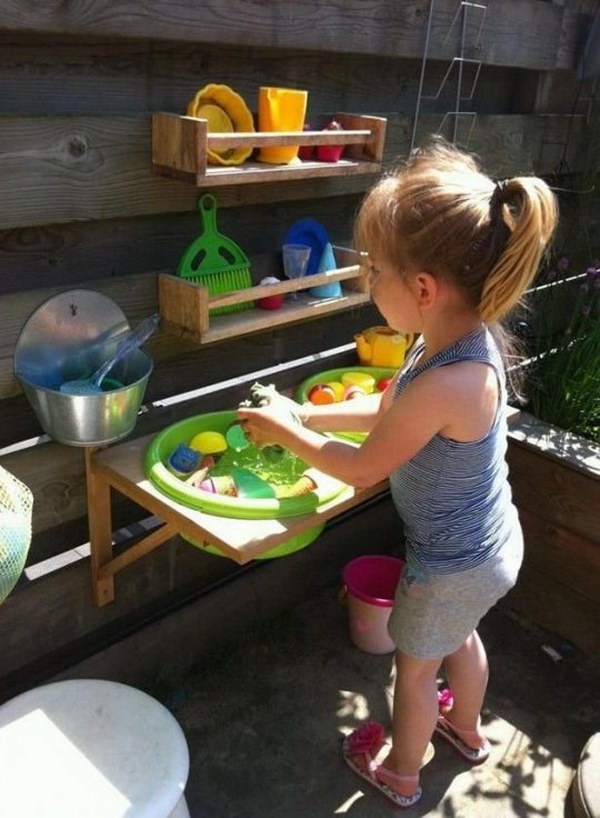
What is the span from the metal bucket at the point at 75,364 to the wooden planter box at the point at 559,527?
134 centimetres

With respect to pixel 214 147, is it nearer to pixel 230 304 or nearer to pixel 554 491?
pixel 230 304

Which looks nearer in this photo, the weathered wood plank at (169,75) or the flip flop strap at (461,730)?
the weathered wood plank at (169,75)

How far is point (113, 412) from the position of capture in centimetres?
160

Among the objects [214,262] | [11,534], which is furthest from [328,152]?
[11,534]

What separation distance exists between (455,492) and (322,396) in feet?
1.86

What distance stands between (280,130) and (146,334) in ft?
1.75

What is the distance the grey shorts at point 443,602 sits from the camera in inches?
66.4

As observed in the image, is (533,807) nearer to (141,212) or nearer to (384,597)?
(384,597)

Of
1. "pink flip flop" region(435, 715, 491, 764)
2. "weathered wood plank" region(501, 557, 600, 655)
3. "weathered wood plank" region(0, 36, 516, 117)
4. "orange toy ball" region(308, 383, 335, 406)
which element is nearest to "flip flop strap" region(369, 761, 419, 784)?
"pink flip flop" region(435, 715, 491, 764)

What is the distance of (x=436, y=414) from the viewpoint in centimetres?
147

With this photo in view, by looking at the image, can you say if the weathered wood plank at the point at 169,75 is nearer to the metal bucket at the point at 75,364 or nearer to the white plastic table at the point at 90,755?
the metal bucket at the point at 75,364

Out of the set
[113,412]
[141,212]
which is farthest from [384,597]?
[141,212]

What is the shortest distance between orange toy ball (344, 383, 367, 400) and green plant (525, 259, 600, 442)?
32.4 inches

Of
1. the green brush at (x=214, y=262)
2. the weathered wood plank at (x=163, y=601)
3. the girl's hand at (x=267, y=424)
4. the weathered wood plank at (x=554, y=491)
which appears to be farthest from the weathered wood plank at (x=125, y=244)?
the weathered wood plank at (x=554, y=491)
